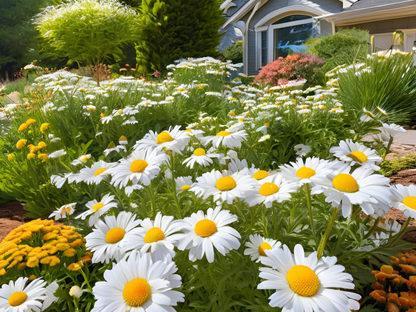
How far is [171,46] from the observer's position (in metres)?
11.0

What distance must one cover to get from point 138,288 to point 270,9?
15.2 metres

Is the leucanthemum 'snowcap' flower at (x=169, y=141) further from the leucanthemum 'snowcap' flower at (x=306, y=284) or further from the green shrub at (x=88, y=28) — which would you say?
the green shrub at (x=88, y=28)

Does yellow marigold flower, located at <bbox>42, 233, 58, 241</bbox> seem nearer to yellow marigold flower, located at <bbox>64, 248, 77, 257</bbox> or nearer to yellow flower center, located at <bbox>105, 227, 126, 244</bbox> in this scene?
yellow marigold flower, located at <bbox>64, 248, 77, 257</bbox>

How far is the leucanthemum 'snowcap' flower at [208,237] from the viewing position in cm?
106

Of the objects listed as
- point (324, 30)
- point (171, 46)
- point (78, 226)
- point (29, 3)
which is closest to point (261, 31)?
point (324, 30)

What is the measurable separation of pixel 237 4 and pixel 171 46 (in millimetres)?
10978

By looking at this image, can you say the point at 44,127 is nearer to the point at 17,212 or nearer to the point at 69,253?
the point at 17,212

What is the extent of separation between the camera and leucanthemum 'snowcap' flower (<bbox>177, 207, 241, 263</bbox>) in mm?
1059

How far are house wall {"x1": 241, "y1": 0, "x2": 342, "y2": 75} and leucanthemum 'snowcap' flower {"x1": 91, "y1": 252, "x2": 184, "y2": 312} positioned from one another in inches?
518

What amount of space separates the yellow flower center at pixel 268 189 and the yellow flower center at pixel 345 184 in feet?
0.77

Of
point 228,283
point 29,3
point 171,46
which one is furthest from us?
point 29,3

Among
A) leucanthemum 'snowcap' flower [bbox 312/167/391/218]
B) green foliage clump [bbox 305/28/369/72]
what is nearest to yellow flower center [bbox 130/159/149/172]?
leucanthemum 'snowcap' flower [bbox 312/167/391/218]

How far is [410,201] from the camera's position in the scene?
1.14 metres

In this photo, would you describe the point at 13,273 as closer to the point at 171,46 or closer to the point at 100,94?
the point at 100,94
